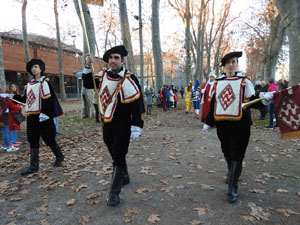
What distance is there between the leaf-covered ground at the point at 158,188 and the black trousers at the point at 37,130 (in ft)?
2.33

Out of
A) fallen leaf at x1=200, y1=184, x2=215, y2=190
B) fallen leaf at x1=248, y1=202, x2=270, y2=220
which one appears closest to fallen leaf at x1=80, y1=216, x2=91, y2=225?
fallen leaf at x1=200, y1=184, x2=215, y2=190

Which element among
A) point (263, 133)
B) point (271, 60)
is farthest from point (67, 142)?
point (271, 60)

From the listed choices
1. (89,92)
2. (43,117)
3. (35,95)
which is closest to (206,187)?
(43,117)

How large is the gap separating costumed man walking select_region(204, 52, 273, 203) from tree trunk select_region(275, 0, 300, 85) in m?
4.21

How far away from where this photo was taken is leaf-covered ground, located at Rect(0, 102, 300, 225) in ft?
9.82

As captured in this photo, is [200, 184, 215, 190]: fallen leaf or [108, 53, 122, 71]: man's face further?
[200, 184, 215, 190]: fallen leaf

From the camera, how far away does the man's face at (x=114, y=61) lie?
343 cm

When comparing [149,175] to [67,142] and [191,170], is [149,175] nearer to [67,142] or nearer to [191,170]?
[191,170]

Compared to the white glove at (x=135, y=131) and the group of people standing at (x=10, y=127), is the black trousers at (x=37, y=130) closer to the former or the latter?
the group of people standing at (x=10, y=127)

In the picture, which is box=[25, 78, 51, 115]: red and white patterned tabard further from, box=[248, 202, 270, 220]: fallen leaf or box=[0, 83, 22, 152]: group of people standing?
box=[248, 202, 270, 220]: fallen leaf

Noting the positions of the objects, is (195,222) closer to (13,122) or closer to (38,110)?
(38,110)

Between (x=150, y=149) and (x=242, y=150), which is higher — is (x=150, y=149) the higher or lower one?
the lower one

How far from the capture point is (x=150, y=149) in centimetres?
647

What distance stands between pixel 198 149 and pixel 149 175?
2363 mm
